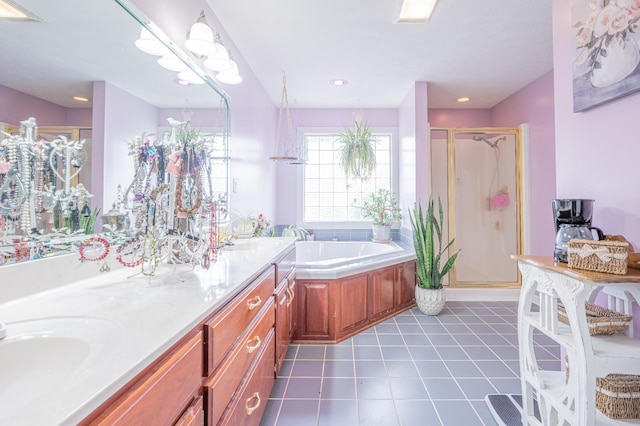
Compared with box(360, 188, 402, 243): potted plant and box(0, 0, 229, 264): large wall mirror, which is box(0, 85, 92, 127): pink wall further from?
box(360, 188, 402, 243): potted plant

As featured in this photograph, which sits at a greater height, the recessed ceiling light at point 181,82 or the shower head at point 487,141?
the shower head at point 487,141

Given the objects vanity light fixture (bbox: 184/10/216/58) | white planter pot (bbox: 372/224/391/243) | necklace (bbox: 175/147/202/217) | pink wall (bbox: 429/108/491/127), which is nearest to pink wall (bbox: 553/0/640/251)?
necklace (bbox: 175/147/202/217)

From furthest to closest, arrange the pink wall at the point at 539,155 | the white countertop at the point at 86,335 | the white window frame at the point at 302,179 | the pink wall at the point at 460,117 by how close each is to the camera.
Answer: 1. the pink wall at the point at 460,117
2. the white window frame at the point at 302,179
3. the pink wall at the point at 539,155
4. the white countertop at the point at 86,335

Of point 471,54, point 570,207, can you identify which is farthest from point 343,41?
point 570,207

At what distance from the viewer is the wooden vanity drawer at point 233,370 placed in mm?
852

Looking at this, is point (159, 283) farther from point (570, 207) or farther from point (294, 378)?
point (570, 207)

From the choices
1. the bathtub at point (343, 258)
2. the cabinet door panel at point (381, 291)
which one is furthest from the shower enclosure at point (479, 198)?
the cabinet door panel at point (381, 291)

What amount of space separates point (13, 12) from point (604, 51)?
6.95ft

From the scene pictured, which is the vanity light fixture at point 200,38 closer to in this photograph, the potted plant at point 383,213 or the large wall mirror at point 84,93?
the large wall mirror at point 84,93

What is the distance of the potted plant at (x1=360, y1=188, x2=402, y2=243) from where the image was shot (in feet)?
12.2

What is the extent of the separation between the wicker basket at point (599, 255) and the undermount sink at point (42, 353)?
147 centimetres

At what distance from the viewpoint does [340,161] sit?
3.86 meters

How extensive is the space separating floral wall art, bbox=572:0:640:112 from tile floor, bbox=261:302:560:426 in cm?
167

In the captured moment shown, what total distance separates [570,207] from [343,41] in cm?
207
